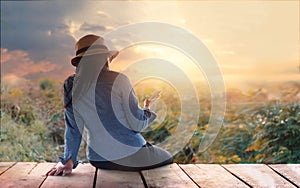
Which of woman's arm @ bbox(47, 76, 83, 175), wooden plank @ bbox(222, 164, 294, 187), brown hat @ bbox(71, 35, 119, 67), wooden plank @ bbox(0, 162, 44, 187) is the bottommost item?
wooden plank @ bbox(222, 164, 294, 187)

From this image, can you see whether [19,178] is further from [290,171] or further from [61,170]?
[290,171]

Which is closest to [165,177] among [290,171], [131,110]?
[131,110]

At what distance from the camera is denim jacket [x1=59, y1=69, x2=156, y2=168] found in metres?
2.46

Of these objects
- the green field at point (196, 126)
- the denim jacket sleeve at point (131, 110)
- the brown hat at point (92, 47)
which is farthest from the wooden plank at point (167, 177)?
the green field at point (196, 126)

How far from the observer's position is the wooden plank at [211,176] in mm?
2264

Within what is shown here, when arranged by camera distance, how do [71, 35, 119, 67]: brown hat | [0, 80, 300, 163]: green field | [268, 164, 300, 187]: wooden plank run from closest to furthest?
[268, 164, 300, 187]: wooden plank < [71, 35, 119, 67]: brown hat < [0, 80, 300, 163]: green field

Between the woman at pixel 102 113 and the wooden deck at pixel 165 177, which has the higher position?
the woman at pixel 102 113

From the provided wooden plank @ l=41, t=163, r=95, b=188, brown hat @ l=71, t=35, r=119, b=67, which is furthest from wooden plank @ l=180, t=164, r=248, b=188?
brown hat @ l=71, t=35, r=119, b=67

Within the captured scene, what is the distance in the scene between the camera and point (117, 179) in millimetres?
2346

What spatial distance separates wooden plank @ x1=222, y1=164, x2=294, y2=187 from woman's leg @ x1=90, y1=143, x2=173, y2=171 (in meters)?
0.44

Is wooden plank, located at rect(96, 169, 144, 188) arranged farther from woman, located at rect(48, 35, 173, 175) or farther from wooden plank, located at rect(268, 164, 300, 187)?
wooden plank, located at rect(268, 164, 300, 187)

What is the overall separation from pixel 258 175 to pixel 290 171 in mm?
228

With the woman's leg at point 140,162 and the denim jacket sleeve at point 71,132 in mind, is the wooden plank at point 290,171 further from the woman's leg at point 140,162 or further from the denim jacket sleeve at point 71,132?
the denim jacket sleeve at point 71,132

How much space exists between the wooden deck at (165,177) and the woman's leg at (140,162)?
1.9 inches
